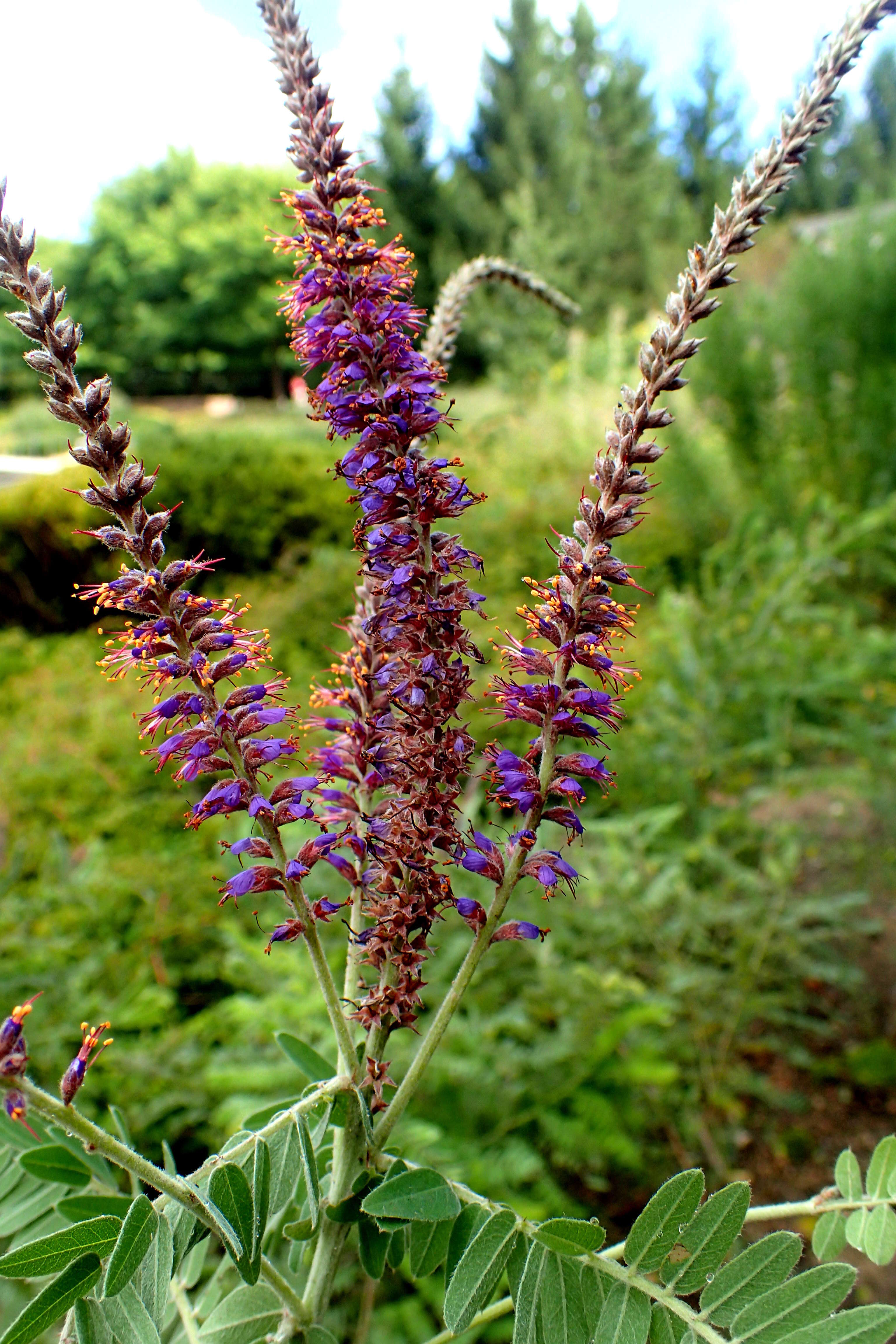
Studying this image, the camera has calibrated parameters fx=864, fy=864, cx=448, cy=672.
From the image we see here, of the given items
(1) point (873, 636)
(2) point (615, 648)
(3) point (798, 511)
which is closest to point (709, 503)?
(3) point (798, 511)

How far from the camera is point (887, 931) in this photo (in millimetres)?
4113

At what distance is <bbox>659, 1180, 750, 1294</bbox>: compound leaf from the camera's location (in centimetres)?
81

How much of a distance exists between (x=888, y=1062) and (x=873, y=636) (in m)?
1.85

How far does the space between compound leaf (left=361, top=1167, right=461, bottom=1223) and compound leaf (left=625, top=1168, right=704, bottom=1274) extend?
0.17 meters

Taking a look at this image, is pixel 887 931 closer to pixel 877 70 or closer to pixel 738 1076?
pixel 738 1076

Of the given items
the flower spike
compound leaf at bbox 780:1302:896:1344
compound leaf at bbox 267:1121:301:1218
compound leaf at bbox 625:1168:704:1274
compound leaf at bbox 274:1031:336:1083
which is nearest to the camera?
the flower spike

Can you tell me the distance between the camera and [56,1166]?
0.95 metres

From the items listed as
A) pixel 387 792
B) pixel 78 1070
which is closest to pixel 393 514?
pixel 387 792

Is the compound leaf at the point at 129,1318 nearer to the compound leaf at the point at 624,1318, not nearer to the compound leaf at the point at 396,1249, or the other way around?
the compound leaf at the point at 396,1249

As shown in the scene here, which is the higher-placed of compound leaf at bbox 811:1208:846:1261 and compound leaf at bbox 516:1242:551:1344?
compound leaf at bbox 516:1242:551:1344

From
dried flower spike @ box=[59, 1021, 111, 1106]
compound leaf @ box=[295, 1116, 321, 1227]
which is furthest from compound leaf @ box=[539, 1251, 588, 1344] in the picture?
dried flower spike @ box=[59, 1021, 111, 1106]

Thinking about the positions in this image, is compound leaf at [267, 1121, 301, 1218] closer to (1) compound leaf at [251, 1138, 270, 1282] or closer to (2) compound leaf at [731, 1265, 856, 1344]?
(1) compound leaf at [251, 1138, 270, 1282]

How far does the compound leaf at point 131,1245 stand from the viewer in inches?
27.0

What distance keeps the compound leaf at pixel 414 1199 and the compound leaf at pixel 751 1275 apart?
244 mm
